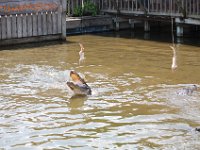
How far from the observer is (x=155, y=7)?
25078mm

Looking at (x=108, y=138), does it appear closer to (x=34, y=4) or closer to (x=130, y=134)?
(x=130, y=134)

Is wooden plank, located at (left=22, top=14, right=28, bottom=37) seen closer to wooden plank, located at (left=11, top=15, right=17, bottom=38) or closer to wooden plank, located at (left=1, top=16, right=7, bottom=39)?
wooden plank, located at (left=11, top=15, right=17, bottom=38)

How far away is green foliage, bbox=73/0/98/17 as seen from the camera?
2734cm

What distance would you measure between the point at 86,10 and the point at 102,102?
51.2ft

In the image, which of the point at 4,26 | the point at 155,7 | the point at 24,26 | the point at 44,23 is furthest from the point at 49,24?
the point at 155,7

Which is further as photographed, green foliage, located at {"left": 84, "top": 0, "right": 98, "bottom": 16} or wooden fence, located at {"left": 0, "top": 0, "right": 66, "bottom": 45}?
green foliage, located at {"left": 84, "top": 0, "right": 98, "bottom": 16}

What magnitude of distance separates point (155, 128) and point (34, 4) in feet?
45.2

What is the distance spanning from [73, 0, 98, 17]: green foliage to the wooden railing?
747 millimetres

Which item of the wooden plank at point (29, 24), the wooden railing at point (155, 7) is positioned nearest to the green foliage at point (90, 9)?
the wooden railing at point (155, 7)

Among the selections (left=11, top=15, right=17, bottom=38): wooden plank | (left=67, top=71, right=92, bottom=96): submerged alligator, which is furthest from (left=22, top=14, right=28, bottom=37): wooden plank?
(left=67, top=71, right=92, bottom=96): submerged alligator

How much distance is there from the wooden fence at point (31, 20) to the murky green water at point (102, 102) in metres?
2.17

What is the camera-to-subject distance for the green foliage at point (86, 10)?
27344mm

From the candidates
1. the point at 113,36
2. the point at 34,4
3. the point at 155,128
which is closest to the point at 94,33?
the point at 113,36

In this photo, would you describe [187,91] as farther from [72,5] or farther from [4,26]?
[72,5]
